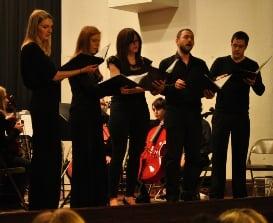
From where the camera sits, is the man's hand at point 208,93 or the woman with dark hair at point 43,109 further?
the man's hand at point 208,93

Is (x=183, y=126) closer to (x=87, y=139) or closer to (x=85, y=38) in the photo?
(x=87, y=139)

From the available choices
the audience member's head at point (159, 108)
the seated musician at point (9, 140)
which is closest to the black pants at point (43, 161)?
the seated musician at point (9, 140)

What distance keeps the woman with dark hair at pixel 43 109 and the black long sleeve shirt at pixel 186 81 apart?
1021mm

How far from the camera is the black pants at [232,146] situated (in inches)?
219

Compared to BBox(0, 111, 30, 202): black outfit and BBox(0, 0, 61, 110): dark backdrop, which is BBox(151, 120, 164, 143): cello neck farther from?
BBox(0, 0, 61, 110): dark backdrop

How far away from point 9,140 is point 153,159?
1564 millimetres

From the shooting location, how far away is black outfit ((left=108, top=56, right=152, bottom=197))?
15.8 ft

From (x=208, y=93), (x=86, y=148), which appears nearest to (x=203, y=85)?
(x=208, y=93)

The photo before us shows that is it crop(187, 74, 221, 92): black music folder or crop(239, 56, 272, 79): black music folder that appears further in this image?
crop(239, 56, 272, 79): black music folder

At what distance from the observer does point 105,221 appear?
3787mm

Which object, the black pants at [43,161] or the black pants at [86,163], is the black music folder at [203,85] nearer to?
the black pants at [86,163]

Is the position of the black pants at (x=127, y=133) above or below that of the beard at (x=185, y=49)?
below

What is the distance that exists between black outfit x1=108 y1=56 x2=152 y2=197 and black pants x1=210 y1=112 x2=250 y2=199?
3.17ft

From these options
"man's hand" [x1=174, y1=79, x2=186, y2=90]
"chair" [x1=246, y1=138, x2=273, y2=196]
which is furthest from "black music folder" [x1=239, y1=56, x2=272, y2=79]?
"chair" [x1=246, y1=138, x2=273, y2=196]
